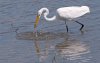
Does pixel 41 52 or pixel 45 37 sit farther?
pixel 45 37

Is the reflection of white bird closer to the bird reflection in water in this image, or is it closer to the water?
the water

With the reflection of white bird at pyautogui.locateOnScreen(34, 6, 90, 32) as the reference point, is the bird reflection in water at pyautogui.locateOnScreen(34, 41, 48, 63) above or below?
above

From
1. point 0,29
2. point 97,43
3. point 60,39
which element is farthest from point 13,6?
point 97,43

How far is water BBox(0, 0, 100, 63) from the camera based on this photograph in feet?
33.0

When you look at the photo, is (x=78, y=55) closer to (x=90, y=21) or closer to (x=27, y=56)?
(x=27, y=56)

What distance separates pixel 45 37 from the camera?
488 inches

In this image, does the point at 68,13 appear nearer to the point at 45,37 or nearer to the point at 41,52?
the point at 45,37

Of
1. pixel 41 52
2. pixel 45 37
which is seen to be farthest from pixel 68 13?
pixel 41 52

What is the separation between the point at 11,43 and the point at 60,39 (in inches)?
54.1

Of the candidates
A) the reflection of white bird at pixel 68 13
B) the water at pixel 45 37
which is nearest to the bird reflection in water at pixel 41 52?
the water at pixel 45 37

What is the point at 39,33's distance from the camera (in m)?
12.8

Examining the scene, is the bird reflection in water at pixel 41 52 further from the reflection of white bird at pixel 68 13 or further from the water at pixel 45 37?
the reflection of white bird at pixel 68 13

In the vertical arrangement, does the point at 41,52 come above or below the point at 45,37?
above

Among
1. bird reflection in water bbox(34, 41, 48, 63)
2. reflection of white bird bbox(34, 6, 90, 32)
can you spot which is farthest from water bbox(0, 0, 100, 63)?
reflection of white bird bbox(34, 6, 90, 32)
